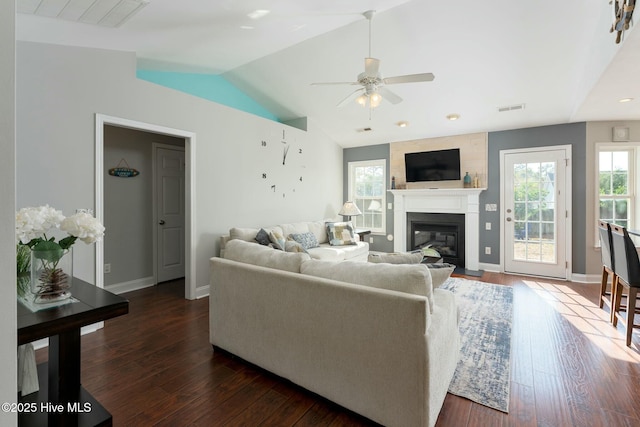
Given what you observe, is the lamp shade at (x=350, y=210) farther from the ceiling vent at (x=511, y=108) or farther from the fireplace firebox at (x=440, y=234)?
the ceiling vent at (x=511, y=108)

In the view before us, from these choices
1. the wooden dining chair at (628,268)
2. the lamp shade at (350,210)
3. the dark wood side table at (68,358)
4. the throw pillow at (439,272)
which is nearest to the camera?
the dark wood side table at (68,358)

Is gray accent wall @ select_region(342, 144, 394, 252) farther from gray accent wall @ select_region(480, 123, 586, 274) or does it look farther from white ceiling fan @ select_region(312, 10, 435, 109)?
white ceiling fan @ select_region(312, 10, 435, 109)

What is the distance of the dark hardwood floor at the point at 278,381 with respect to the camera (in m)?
1.73

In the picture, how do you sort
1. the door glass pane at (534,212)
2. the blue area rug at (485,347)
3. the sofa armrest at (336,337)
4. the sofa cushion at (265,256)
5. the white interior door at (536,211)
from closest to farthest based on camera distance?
the sofa armrest at (336,337) < the blue area rug at (485,347) < the sofa cushion at (265,256) < the white interior door at (536,211) < the door glass pane at (534,212)

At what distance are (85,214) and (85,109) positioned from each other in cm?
201

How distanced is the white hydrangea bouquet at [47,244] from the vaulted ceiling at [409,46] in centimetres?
172

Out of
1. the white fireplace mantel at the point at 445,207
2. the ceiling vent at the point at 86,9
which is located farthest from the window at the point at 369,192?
the ceiling vent at the point at 86,9

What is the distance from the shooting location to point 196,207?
151 inches

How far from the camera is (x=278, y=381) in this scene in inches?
81.7

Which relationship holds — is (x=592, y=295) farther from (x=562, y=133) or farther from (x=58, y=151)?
(x=58, y=151)

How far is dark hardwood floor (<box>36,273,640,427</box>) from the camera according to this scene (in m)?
1.73

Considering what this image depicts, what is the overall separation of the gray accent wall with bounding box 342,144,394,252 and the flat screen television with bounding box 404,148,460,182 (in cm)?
54

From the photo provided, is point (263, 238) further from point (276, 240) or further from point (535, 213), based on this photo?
point (535, 213)

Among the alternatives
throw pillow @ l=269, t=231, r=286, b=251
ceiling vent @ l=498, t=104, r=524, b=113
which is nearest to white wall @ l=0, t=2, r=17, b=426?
throw pillow @ l=269, t=231, r=286, b=251
